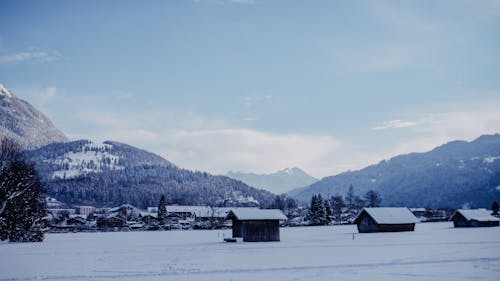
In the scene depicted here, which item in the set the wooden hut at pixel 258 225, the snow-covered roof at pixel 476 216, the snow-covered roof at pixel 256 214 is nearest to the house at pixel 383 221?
the snow-covered roof at pixel 476 216

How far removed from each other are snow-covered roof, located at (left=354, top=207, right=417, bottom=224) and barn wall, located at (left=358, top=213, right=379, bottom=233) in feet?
2.57

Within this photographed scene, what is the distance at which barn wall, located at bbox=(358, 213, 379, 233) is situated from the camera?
70700 millimetres

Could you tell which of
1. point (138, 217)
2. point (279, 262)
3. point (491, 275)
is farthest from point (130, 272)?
point (138, 217)

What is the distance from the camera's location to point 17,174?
175ft

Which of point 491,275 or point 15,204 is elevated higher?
point 15,204

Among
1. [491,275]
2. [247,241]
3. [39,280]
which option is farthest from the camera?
[247,241]

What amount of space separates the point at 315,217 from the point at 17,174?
7569cm

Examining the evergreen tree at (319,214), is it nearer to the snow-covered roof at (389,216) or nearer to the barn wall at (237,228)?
the snow-covered roof at (389,216)

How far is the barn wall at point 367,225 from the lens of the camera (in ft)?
232

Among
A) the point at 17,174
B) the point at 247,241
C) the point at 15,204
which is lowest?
the point at 247,241

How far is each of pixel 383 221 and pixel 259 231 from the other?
2611cm

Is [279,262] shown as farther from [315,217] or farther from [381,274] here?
[315,217]

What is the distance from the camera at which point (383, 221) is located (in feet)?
230

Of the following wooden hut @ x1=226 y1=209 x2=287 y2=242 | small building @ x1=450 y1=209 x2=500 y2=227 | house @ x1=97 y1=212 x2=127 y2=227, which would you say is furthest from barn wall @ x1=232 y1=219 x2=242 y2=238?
house @ x1=97 y1=212 x2=127 y2=227
